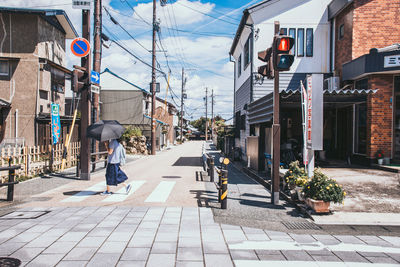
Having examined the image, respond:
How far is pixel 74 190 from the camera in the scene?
9.23 metres

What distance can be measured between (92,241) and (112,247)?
488 millimetres

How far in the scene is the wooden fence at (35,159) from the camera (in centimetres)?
1027

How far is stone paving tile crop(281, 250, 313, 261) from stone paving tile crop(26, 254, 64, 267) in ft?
11.2

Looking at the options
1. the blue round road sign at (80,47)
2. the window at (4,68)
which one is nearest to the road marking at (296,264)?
the blue round road sign at (80,47)

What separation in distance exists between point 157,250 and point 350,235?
361 cm

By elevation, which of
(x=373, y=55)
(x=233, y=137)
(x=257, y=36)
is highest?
(x=257, y=36)

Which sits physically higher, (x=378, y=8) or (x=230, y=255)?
(x=378, y=8)

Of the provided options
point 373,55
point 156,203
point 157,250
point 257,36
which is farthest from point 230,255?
point 257,36

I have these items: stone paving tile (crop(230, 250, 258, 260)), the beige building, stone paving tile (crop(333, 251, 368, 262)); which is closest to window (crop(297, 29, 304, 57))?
stone paving tile (crop(333, 251, 368, 262))

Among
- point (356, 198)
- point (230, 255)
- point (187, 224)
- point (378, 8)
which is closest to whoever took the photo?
point (230, 255)

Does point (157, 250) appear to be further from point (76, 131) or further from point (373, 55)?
point (76, 131)

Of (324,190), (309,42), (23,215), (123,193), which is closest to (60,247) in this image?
(23,215)

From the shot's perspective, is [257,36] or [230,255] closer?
[230,255]

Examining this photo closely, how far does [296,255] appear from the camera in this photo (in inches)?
175
